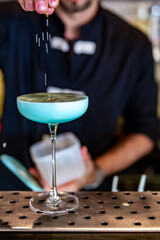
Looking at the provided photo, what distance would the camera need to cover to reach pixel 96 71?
213 cm

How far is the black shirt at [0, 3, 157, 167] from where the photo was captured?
2.12 meters

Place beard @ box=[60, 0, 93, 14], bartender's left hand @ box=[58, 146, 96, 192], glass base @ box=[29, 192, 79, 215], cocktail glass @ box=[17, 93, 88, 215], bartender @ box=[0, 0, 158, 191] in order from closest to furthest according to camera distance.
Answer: cocktail glass @ box=[17, 93, 88, 215]
glass base @ box=[29, 192, 79, 215]
bartender's left hand @ box=[58, 146, 96, 192]
beard @ box=[60, 0, 93, 14]
bartender @ box=[0, 0, 158, 191]

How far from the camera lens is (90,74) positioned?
2.14 metres

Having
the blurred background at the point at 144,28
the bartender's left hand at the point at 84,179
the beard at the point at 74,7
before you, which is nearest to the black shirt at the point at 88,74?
the beard at the point at 74,7

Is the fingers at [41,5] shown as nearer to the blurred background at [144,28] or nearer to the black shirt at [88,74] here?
the black shirt at [88,74]

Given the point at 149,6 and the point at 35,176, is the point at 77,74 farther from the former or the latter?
the point at 149,6

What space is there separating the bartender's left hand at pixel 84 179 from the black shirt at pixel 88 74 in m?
0.28

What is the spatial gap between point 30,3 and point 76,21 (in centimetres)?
129

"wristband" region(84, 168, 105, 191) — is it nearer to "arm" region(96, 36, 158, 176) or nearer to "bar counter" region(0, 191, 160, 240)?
"arm" region(96, 36, 158, 176)

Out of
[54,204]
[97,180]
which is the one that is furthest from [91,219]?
[97,180]

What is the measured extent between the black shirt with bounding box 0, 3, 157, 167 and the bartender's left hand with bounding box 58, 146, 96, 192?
0.28m

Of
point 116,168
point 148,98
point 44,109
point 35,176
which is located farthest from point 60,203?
point 148,98

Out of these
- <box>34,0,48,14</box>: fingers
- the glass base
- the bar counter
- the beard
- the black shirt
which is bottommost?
the bar counter

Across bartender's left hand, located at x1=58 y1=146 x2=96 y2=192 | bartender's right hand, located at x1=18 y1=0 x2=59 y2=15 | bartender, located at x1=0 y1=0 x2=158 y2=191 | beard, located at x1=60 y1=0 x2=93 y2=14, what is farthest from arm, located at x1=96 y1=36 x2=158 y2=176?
bartender's right hand, located at x1=18 y1=0 x2=59 y2=15
